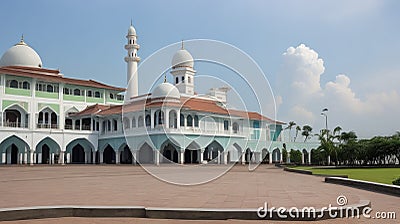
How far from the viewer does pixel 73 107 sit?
45688mm

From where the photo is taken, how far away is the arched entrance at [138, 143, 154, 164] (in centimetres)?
4022

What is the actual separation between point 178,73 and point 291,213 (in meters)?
42.8

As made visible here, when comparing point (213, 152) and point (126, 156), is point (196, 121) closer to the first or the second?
point (213, 152)

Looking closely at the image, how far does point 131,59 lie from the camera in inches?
1976

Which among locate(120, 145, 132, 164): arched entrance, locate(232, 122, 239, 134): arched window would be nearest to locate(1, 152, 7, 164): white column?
locate(120, 145, 132, 164): arched entrance

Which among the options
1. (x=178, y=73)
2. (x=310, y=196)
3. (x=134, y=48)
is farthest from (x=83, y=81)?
(x=310, y=196)

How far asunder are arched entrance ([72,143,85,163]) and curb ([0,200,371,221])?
3981 centimetres

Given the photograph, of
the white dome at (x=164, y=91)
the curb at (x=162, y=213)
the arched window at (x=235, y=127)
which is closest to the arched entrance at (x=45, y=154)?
the white dome at (x=164, y=91)

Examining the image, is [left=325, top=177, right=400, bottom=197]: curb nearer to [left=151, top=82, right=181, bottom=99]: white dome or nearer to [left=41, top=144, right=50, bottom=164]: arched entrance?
[left=151, top=82, right=181, bottom=99]: white dome

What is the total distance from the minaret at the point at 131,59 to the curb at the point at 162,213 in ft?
140

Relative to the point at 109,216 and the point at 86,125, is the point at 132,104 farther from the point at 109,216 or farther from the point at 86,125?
the point at 109,216

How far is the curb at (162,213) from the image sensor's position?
7.72 metres

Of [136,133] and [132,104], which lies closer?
[136,133]

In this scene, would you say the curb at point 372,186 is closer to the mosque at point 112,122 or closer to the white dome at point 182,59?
the mosque at point 112,122
